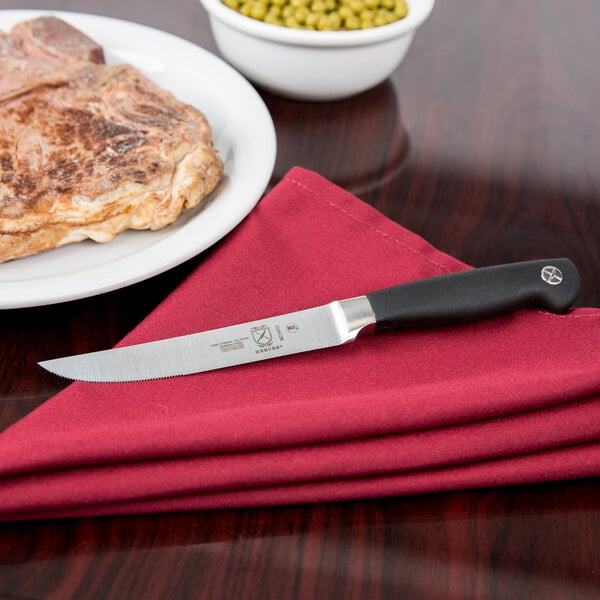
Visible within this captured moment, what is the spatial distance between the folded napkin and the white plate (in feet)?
0.30

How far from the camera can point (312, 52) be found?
1.56 m

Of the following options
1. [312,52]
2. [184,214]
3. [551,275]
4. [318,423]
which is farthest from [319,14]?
[318,423]

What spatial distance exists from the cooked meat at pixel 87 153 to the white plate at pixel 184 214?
0.03 m

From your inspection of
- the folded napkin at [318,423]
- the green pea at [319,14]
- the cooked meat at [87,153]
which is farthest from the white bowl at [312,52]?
the folded napkin at [318,423]

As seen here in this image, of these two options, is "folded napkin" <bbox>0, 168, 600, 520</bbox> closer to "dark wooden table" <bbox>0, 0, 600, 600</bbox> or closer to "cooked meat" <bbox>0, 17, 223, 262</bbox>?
"dark wooden table" <bbox>0, 0, 600, 600</bbox>

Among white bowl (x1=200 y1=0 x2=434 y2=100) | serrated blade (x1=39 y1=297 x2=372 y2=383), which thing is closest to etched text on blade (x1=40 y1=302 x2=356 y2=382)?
serrated blade (x1=39 y1=297 x2=372 y2=383)

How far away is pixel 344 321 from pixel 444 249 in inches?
15.9

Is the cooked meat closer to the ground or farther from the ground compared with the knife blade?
farther from the ground

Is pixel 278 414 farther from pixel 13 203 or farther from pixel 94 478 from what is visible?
pixel 13 203

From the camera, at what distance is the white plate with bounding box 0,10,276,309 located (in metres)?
1.13

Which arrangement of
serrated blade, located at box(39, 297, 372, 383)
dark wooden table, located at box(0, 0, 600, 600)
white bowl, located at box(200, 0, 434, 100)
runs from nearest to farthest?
dark wooden table, located at box(0, 0, 600, 600)
serrated blade, located at box(39, 297, 372, 383)
white bowl, located at box(200, 0, 434, 100)

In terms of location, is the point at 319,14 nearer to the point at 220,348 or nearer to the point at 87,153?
the point at 87,153

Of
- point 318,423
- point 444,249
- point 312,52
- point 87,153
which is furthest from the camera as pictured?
point 312,52

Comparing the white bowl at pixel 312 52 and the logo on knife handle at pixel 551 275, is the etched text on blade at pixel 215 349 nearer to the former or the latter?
the logo on knife handle at pixel 551 275
